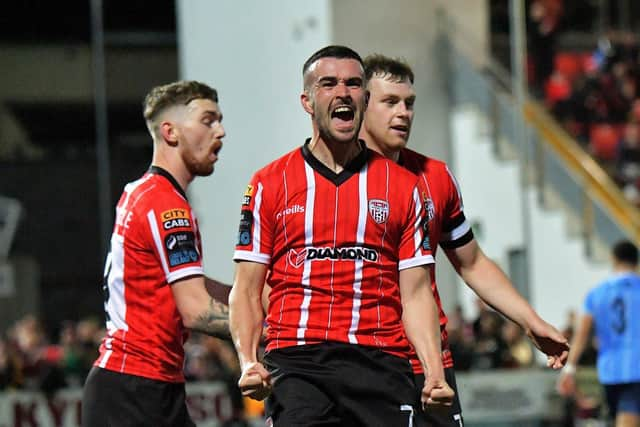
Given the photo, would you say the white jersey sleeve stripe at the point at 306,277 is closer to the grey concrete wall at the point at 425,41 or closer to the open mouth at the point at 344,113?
the open mouth at the point at 344,113

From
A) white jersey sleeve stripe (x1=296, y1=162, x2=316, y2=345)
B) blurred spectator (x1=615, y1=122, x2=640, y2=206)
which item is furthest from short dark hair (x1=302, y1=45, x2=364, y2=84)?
blurred spectator (x1=615, y1=122, x2=640, y2=206)

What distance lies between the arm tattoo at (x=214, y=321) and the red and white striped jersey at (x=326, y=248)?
56 centimetres

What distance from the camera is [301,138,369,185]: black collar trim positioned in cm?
546

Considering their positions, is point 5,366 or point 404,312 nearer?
point 404,312

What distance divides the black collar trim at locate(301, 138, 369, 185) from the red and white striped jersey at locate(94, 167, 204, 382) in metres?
0.82

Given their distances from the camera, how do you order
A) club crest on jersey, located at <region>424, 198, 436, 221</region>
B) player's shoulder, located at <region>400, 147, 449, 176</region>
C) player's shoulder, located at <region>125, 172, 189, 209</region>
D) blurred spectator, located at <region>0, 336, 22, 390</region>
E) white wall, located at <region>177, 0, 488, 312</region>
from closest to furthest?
1. club crest on jersey, located at <region>424, 198, 436, 221</region>
2. player's shoulder, located at <region>125, 172, 189, 209</region>
3. player's shoulder, located at <region>400, 147, 449, 176</region>
4. blurred spectator, located at <region>0, 336, 22, 390</region>
5. white wall, located at <region>177, 0, 488, 312</region>

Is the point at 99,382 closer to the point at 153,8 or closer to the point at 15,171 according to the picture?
the point at 15,171

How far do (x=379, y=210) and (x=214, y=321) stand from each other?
0.97 m

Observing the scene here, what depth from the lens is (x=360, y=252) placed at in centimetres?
541

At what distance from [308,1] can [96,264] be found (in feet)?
49.3

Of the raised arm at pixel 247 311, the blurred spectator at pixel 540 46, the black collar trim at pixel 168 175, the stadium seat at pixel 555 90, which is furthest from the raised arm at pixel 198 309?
the blurred spectator at pixel 540 46

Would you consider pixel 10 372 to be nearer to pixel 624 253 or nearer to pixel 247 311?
pixel 624 253

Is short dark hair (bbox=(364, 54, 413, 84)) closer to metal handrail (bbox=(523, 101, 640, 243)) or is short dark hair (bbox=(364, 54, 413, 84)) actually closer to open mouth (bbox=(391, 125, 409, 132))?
open mouth (bbox=(391, 125, 409, 132))

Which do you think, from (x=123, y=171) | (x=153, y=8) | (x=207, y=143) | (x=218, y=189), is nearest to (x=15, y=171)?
(x=123, y=171)
